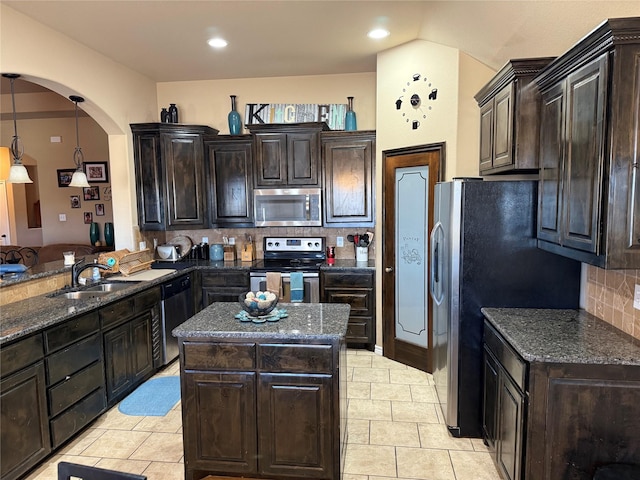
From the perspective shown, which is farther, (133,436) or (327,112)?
(327,112)

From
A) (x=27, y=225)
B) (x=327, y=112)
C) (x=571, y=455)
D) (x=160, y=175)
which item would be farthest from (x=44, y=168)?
(x=571, y=455)

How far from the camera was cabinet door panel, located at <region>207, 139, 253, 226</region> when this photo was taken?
4.76m

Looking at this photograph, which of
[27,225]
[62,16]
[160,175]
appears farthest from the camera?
[27,225]

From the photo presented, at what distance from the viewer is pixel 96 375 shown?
3066 millimetres

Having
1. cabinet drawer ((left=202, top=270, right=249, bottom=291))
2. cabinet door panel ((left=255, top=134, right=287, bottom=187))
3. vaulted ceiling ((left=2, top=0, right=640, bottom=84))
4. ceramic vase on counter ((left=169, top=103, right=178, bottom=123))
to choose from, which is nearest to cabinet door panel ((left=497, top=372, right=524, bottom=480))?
vaulted ceiling ((left=2, top=0, right=640, bottom=84))

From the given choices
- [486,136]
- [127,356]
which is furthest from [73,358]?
[486,136]

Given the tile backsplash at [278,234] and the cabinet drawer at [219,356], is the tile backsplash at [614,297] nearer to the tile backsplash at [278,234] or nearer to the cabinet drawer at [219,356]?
the cabinet drawer at [219,356]

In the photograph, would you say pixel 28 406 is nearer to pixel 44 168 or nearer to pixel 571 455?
pixel 571 455

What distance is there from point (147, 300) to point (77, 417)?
1154mm

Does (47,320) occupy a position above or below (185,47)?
below

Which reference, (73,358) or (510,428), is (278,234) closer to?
(73,358)

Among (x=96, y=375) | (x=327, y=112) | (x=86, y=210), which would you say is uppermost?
(x=327, y=112)

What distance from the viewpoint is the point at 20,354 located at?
240cm

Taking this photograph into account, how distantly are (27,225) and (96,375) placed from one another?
6169mm
